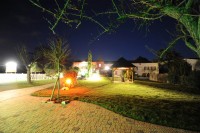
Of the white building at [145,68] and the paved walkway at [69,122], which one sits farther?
the white building at [145,68]

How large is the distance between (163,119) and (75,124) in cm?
369

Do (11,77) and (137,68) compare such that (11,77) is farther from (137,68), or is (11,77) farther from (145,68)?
(145,68)

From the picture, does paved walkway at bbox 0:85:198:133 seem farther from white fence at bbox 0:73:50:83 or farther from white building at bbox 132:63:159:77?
white building at bbox 132:63:159:77

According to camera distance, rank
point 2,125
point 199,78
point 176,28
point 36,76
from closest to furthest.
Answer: point 176,28, point 2,125, point 199,78, point 36,76

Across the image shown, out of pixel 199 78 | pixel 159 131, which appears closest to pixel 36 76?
pixel 199 78

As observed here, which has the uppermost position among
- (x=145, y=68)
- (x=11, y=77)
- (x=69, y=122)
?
(x=145, y=68)

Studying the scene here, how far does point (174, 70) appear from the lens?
31766 mm

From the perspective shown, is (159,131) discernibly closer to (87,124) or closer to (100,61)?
(87,124)

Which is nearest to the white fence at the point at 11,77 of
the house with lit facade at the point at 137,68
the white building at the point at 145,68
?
the house with lit facade at the point at 137,68

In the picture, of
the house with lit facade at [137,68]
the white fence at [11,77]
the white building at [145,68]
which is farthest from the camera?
the white building at [145,68]

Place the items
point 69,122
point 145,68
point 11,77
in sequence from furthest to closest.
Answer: point 145,68
point 11,77
point 69,122

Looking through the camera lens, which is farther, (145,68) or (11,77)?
(145,68)

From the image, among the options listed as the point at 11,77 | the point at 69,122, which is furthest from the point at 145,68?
the point at 69,122

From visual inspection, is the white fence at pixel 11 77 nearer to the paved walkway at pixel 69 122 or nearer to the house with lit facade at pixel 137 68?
the paved walkway at pixel 69 122
